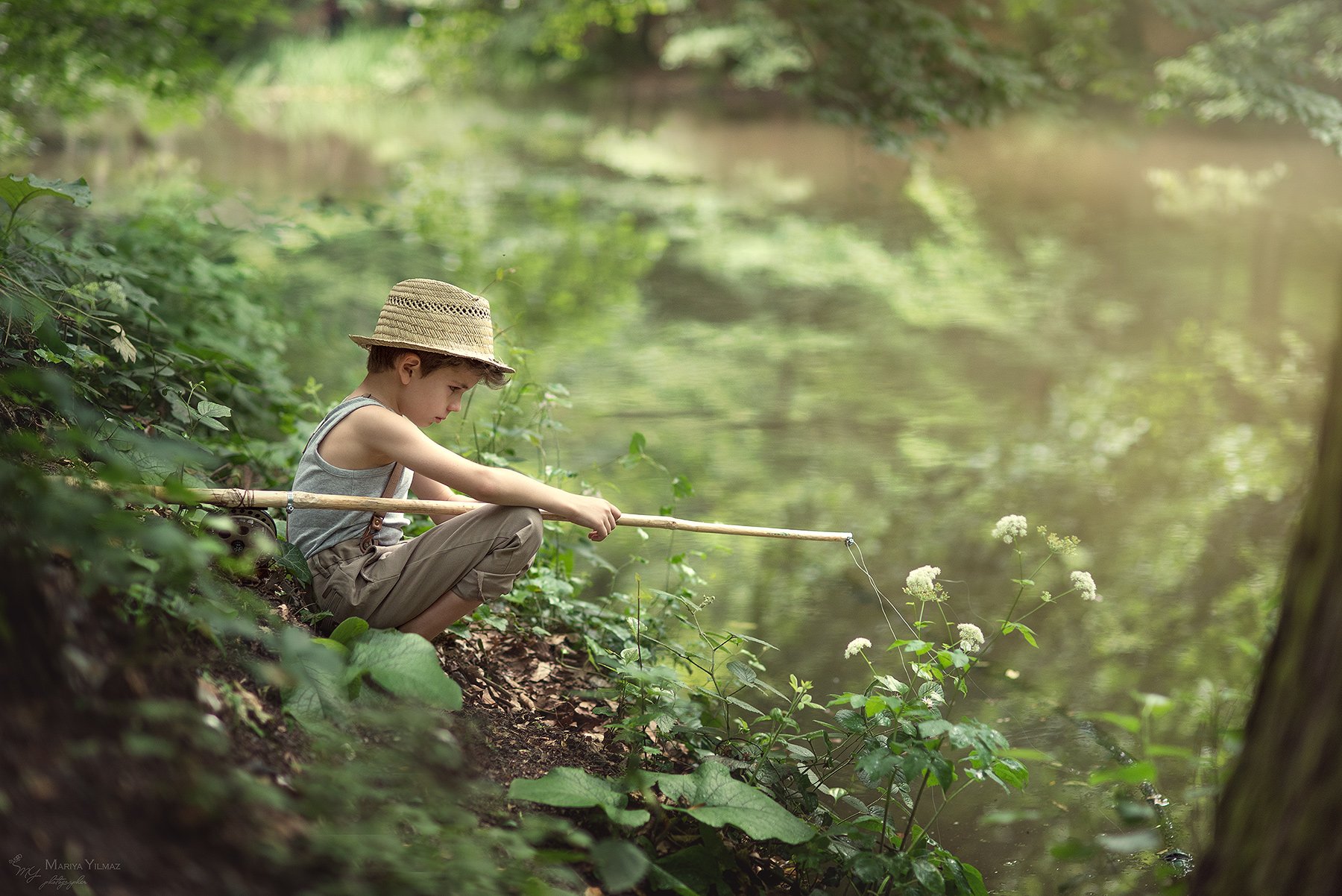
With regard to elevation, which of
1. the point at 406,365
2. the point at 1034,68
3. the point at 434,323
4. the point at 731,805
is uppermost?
the point at 1034,68

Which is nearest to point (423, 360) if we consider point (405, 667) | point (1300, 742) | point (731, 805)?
point (405, 667)

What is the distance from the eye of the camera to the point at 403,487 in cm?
269

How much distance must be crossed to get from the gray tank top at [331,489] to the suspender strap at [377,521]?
0.5 inches

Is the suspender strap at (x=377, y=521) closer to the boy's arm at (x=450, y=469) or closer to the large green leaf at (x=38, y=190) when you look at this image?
the boy's arm at (x=450, y=469)

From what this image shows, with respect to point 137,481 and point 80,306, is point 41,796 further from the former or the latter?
point 80,306

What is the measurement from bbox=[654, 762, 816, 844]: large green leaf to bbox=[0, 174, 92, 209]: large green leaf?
2055mm

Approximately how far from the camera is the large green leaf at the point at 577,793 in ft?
6.56

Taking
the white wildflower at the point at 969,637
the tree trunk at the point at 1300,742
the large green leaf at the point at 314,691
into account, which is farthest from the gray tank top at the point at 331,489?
the tree trunk at the point at 1300,742

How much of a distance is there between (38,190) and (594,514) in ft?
5.26

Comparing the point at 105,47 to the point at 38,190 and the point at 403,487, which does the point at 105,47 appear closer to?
→ the point at 38,190

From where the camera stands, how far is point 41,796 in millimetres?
1256

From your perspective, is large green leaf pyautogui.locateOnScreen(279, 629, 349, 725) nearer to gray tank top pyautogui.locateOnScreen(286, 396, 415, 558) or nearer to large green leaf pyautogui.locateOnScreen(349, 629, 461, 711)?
large green leaf pyautogui.locateOnScreen(349, 629, 461, 711)

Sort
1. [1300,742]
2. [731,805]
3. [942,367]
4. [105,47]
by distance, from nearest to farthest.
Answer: [1300,742] → [731,805] → [105,47] → [942,367]
